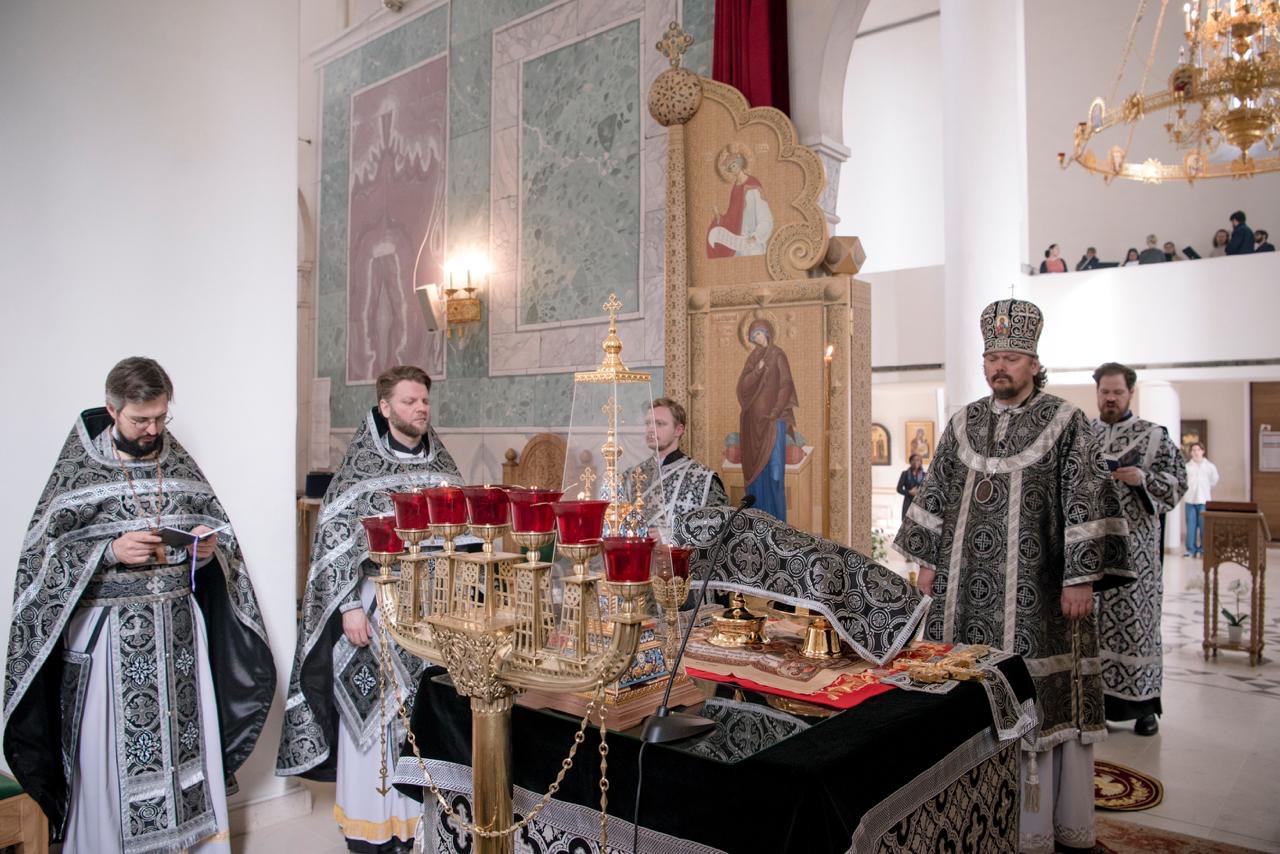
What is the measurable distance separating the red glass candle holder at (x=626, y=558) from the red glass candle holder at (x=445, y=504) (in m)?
0.41

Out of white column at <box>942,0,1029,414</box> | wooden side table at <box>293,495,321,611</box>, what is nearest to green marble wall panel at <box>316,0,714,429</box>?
wooden side table at <box>293,495,321,611</box>

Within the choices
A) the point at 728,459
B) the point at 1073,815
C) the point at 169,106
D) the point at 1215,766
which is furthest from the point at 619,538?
the point at 1215,766

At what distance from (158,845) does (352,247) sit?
7.13 meters

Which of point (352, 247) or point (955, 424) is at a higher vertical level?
point (352, 247)

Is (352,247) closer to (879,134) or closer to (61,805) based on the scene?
(61,805)

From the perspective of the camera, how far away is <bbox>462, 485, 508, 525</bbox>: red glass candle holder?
1859mm

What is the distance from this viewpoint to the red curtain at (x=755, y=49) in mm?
5852

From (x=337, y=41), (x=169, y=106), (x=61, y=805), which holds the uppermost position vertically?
(x=337, y=41)

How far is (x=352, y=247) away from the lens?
9555 mm

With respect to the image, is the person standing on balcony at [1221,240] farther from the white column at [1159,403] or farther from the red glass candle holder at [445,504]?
the red glass candle holder at [445,504]

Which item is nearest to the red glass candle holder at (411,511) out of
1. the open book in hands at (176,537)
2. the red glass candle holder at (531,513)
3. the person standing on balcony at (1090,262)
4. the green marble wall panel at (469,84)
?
the red glass candle holder at (531,513)

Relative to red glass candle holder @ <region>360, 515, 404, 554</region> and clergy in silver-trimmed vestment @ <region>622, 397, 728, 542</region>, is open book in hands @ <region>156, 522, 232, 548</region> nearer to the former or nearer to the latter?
red glass candle holder @ <region>360, 515, 404, 554</region>

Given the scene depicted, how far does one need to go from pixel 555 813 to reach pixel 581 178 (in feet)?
18.3

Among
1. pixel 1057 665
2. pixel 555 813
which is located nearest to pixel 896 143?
pixel 1057 665
